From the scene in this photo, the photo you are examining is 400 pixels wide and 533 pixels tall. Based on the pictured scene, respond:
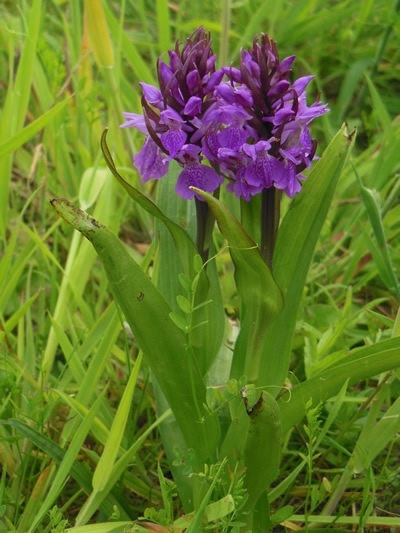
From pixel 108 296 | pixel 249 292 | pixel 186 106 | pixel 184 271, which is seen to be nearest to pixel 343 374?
pixel 249 292

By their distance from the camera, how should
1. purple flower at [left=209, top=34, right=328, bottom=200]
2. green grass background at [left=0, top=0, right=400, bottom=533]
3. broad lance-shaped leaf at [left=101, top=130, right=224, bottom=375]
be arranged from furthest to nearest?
green grass background at [left=0, top=0, right=400, bottom=533] → broad lance-shaped leaf at [left=101, top=130, right=224, bottom=375] → purple flower at [left=209, top=34, right=328, bottom=200]

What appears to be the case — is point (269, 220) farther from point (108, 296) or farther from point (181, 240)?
point (108, 296)

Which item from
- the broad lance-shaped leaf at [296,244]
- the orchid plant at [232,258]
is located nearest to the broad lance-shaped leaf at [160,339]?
the orchid plant at [232,258]

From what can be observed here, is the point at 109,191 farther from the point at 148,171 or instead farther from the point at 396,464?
the point at 396,464

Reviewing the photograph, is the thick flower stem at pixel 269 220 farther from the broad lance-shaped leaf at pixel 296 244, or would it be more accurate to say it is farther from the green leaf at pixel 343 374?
the green leaf at pixel 343 374

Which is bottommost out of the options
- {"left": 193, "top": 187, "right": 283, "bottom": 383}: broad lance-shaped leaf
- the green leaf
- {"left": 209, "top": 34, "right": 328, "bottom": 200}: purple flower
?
the green leaf

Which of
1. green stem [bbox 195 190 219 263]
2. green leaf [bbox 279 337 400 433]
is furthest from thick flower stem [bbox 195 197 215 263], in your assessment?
green leaf [bbox 279 337 400 433]

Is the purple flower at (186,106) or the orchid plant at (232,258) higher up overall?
the purple flower at (186,106)

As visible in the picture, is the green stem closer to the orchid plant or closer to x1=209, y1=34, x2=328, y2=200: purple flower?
the orchid plant
